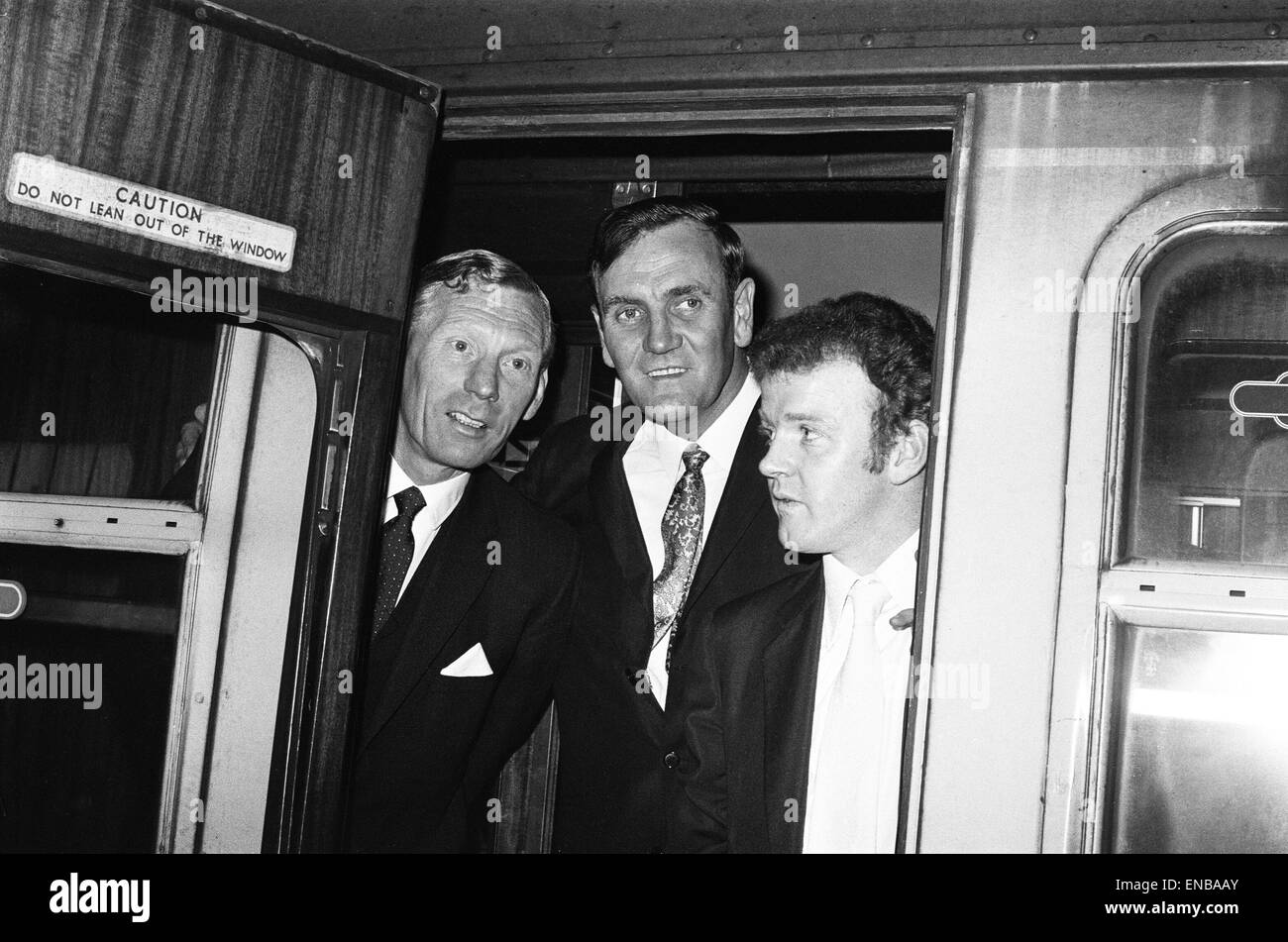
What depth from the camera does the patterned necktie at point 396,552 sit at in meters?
2.68

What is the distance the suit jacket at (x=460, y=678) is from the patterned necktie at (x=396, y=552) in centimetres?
3

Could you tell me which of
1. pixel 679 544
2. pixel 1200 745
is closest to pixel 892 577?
pixel 679 544

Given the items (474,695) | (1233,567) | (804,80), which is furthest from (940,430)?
(474,695)

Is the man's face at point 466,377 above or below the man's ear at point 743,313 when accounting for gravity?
below

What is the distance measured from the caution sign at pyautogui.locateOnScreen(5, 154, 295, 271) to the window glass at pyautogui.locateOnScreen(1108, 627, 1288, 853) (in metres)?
1.63

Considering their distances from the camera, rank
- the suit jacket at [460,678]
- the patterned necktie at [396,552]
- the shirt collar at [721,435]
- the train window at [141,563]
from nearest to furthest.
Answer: the train window at [141,563]
the suit jacket at [460,678]
the patterned necktie at [396,552]
the shirt collar at [721,435]

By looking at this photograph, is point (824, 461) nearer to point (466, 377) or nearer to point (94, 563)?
point (466, 377)

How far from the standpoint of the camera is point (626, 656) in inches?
106

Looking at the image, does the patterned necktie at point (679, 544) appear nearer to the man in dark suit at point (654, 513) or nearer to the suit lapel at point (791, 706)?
the man in dark suit at point (654, 513)

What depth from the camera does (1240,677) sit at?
69.2 inches

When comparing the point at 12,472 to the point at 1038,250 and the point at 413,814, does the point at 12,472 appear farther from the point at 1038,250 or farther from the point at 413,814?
the point at 1038,250

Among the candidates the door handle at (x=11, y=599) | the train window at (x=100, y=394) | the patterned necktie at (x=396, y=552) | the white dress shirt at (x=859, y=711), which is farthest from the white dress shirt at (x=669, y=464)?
the door handle at (x=11, y=599)

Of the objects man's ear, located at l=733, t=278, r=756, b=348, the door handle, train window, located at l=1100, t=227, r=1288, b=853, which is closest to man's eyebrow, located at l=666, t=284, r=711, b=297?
man's ear, located at l=733, t=278, r=756, b=348

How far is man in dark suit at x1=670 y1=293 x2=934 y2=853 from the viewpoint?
239cm
